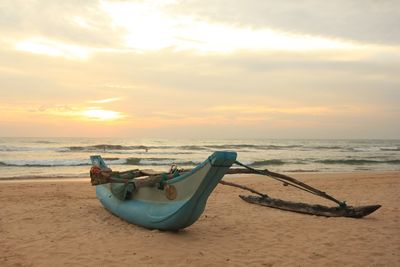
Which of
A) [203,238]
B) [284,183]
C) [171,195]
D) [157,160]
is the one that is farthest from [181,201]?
[157,160]

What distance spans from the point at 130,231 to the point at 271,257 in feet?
7.93

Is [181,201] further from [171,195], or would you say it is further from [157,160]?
[157,160]

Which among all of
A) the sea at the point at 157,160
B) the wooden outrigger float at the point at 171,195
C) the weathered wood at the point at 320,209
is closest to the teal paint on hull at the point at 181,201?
the wooden outrigger float at the point at 171,195

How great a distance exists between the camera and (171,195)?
235 inches

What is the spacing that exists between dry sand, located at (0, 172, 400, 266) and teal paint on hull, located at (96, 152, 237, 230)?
190 millimetres

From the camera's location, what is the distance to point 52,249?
520 centimetres

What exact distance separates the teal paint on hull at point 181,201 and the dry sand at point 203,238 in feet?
0.62

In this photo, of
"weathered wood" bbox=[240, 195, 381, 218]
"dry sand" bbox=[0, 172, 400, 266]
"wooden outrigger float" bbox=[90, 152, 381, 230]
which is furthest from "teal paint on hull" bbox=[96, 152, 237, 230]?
"weathered wood" bbox=[240, 195, 381, 218]

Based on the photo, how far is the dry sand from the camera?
4820 millimetres

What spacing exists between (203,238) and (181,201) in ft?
2.28

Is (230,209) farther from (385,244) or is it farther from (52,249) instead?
(52,249)

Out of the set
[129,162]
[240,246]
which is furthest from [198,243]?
[129,162]

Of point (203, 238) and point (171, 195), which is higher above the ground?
point (171, 195)

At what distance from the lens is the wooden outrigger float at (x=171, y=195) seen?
17.6 ft
